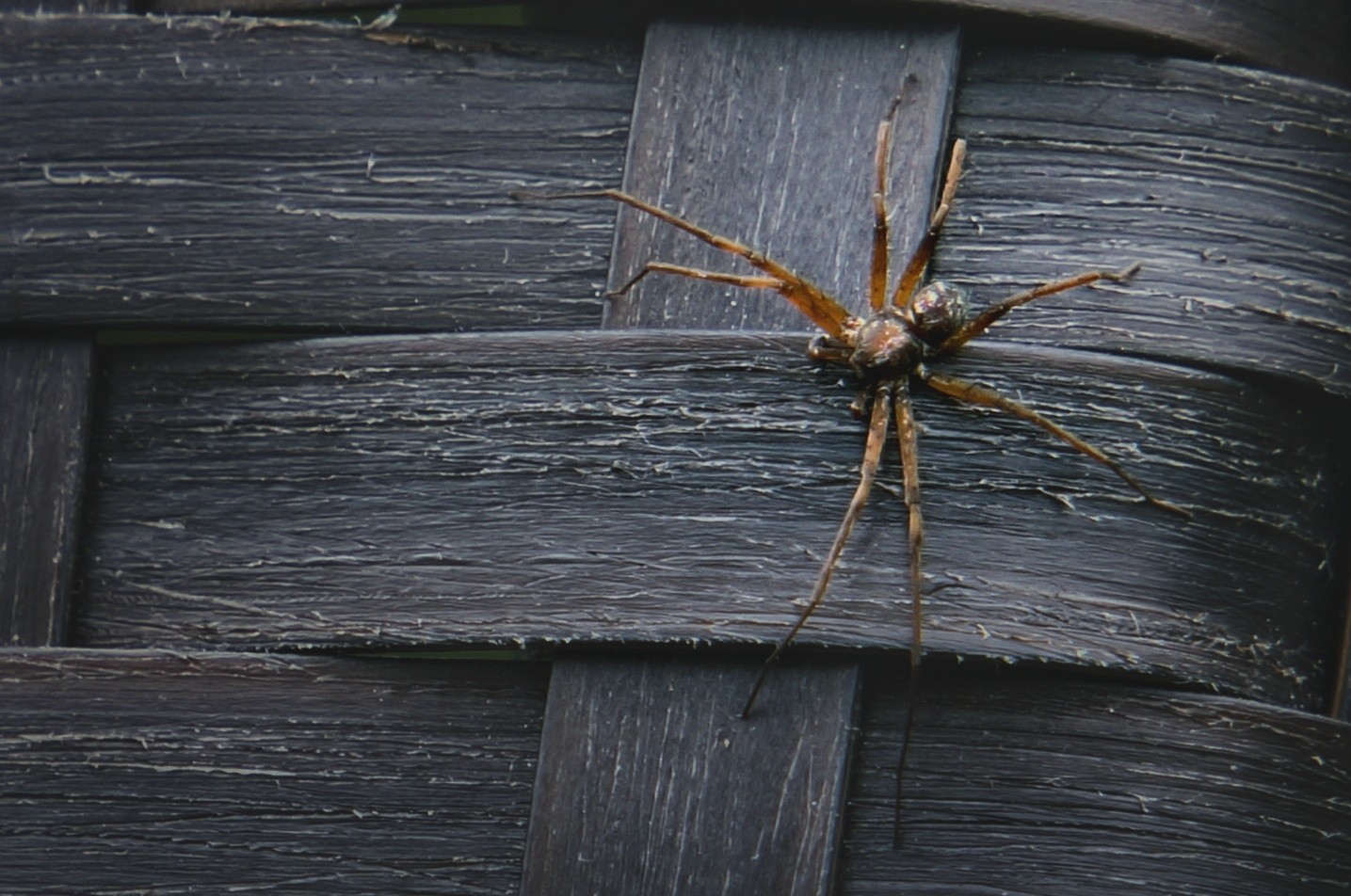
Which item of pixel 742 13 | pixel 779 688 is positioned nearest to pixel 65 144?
pixel 742 13

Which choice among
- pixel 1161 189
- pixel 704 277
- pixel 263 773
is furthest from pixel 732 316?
pixel 263 773

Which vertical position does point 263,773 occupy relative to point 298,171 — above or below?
below

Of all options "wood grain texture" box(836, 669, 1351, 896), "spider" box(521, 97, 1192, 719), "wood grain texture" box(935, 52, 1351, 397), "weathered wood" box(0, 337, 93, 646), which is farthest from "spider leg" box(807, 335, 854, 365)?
"weathered wood" box(0, 337, 93, 646)

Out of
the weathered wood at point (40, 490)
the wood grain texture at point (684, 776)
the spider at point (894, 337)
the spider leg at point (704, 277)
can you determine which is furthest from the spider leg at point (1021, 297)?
the weathered wood at point (40, 490)

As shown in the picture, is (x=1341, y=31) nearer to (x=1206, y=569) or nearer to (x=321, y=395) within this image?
(x=1206, y=569)

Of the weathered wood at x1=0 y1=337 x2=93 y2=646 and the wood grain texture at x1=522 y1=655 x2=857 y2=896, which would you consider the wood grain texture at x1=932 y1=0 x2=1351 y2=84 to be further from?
the weathered wood at x1=0 y1=337 x2=93 y2=646

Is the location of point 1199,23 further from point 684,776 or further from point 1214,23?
point 684,776
